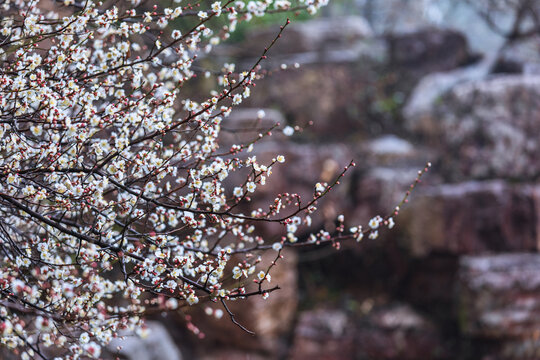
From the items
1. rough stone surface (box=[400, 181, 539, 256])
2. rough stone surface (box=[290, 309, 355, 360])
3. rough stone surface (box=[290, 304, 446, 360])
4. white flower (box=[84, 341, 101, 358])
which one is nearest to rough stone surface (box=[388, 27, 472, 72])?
rough stone surface (box=[400, 181, 539, 256])

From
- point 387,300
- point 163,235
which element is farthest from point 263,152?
point 163,235

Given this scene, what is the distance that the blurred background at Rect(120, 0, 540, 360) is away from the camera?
22.0 feet

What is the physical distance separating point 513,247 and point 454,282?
104 centimetres

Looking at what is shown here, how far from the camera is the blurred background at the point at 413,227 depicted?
6715 millimetres

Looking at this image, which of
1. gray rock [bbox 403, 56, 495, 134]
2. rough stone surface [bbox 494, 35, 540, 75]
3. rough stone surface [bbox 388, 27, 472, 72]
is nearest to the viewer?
gray rock [bbox 403, 56, 495, 134]

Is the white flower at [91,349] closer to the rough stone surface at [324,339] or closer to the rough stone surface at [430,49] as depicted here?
the rough stone surface at [324,339]

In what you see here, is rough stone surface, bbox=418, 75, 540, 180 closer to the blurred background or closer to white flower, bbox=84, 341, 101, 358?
the blurred background

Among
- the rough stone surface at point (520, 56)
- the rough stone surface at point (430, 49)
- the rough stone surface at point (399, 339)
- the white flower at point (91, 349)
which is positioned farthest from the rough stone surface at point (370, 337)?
the white flower at point (91, 349)

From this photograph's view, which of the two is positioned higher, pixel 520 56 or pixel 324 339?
pixel 520 56

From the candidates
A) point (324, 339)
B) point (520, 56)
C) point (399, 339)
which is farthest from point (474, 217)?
point (520, 56)

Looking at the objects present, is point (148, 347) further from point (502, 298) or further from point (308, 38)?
point (308, 38)

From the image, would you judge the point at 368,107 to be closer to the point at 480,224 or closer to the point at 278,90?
the point at 278,90

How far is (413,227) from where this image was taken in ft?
24.2

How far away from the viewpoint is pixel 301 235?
7801 mm
